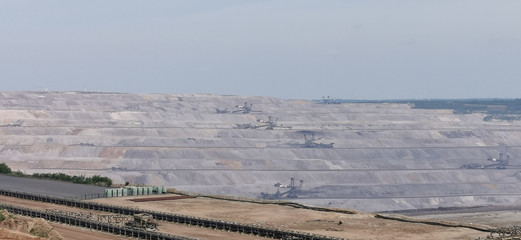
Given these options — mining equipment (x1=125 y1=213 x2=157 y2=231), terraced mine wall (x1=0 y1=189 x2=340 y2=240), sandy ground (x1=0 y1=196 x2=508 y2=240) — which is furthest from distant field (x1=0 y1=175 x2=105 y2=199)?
mining equipment (x1=125 y1=213 x2=157 y2=231)

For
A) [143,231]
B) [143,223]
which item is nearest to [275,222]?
[143,223]

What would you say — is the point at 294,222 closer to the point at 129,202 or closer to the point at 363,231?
the point at 363,231

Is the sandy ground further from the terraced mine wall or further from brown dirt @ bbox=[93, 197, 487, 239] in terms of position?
the terraced mine wall

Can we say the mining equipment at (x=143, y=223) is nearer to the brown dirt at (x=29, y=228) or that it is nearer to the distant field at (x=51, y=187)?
the brown dirt at (x=29, y=228)

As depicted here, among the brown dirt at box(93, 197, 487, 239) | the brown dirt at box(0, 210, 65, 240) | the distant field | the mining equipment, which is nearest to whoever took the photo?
the brown dirt at box(0, 210, 65, 240)

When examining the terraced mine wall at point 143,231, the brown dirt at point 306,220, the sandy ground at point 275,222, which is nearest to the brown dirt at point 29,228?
the sandy ground at point 275,222

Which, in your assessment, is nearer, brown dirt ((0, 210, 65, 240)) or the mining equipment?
brown dirt ((0, 210, 65, 240))

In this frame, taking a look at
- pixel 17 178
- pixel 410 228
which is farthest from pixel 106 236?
pixel 17 178

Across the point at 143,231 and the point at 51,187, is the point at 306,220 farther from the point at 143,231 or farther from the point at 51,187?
the point at 51,187
